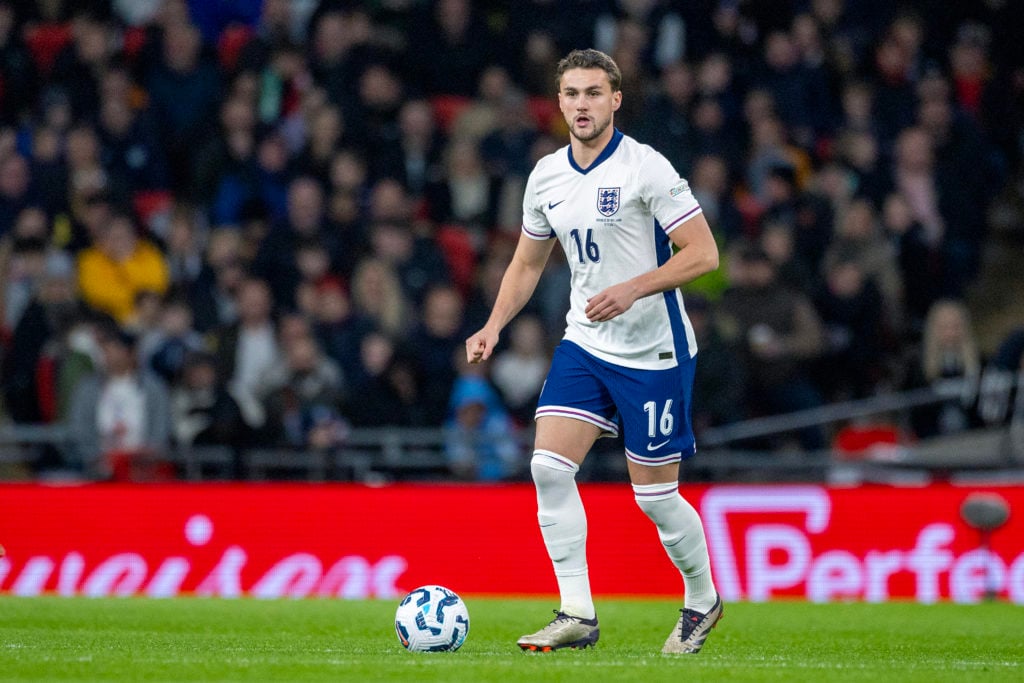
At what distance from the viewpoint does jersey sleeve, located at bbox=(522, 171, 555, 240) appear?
7.84m

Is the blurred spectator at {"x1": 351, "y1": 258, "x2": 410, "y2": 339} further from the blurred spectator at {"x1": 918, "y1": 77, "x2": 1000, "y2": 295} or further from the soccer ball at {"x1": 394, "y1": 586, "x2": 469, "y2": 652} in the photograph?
the soccer ball at {"x1": 394, "y1": 586, "x2": 469, "y2": 652}

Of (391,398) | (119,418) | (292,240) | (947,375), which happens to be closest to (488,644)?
(391,398)

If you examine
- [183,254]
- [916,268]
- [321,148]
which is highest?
[321,148]

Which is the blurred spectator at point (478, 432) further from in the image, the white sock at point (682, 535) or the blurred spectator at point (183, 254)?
the white sock at point (682, 535)

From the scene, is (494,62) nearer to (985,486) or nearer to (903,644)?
(985,486)

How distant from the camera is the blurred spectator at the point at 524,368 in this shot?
47.6ft

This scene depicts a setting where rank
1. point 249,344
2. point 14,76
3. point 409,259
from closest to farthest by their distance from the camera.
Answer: point 249,344
point 409,259
point 14,76

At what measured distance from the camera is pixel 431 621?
7.37m

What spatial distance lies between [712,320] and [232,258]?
439cm

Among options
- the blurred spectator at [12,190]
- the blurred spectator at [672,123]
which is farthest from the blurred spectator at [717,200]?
the blurred spectator at [12,190]

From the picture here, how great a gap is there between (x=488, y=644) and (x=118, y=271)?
8498 mm

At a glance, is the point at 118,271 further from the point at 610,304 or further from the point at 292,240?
the point at 610,304

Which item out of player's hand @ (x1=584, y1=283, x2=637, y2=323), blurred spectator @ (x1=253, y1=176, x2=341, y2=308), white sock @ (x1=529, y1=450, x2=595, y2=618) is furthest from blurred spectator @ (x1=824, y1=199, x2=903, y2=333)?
player's hand @ (x1=584, y1=283, x2=637, y2=323)

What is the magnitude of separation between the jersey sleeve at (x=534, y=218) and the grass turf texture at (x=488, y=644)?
6.19 feet
